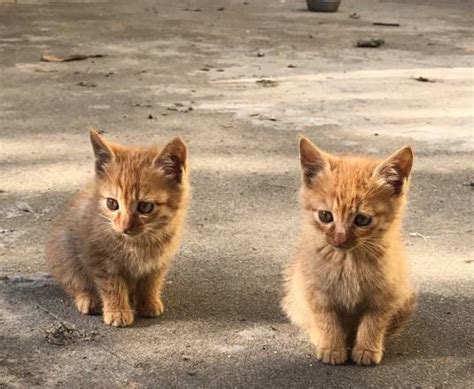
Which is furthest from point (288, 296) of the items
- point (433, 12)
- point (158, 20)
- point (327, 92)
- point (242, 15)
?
point (433, 12)

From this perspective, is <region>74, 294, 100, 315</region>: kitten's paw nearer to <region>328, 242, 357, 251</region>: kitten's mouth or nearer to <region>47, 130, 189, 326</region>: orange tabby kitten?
<region>47, 130, 189, 326</region>: orange tabby kitten

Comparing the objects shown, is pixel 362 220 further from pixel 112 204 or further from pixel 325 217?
pixel 112 204

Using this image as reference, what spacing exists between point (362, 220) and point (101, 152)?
98cm

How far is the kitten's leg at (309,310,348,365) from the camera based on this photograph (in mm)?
2812

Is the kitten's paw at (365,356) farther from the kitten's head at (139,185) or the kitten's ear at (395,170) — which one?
the kitten's head at (139,185)

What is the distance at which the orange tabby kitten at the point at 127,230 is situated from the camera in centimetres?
299

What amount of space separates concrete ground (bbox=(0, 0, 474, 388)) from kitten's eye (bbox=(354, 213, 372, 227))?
0.48m

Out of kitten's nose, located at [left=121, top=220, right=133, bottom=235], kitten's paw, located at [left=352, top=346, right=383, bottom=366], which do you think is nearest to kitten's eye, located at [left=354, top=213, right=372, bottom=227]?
kitten's paw, located at [left=352, top=346, right=383, bottom=366]

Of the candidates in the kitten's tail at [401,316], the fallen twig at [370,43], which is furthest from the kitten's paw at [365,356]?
the fallen twig at [370,43]

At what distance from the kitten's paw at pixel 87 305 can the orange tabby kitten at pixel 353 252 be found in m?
0.79

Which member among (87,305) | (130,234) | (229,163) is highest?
(130,234)

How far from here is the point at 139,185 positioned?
2.98 meters

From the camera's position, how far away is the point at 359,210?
2.71m

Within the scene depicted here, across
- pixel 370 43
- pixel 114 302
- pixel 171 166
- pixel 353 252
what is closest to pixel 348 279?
pixel 353 252
